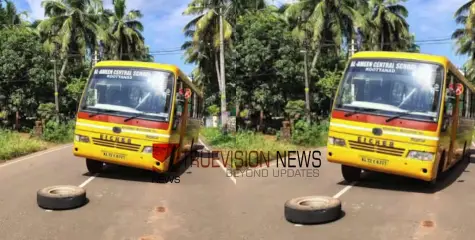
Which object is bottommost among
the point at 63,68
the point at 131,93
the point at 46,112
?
the point at 46,112

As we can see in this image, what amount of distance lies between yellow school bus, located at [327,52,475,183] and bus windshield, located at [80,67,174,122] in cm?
369

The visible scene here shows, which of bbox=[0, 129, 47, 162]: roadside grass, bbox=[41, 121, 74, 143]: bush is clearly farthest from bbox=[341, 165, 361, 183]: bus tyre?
bbox=[41, 121, 74, 143]: bush

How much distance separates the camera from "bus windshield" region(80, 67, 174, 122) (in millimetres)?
10484

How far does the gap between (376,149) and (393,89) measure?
1.16 metres

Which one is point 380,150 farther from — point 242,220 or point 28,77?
point 28,77

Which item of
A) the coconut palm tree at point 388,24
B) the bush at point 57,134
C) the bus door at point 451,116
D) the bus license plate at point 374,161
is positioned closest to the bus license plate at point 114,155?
the bus license plate at point 374,161

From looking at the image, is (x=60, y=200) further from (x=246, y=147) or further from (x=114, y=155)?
(x=246, y=147)

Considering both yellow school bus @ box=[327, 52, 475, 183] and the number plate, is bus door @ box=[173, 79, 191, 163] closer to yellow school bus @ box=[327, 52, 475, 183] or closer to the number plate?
the number plate

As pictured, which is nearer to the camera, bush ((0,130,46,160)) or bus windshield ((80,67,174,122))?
bus windshield ((80,67,174,122))

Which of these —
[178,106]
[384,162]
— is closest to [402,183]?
[384,162]

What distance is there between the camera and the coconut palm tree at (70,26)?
35.2 meters

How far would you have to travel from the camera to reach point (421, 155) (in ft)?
28.7

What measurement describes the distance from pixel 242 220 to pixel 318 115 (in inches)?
1105

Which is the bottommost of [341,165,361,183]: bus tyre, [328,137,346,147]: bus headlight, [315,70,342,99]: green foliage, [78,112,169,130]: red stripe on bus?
[341,165,361,183]: bus tyre
